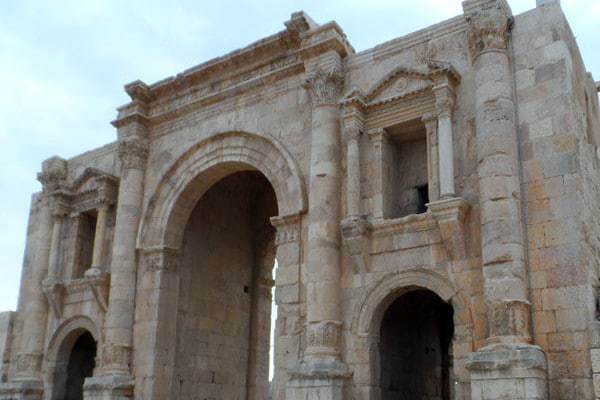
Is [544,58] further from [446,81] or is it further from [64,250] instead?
[64,250]

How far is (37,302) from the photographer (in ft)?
51.0

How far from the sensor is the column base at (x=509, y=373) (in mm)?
8492

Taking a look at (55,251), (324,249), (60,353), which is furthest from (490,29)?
(60,353)

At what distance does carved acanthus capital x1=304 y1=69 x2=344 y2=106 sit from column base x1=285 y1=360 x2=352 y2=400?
14.1 feet

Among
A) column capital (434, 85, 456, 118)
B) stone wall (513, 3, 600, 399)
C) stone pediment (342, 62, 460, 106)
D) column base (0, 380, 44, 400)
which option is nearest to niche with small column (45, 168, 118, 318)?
column base (0, 380, 44, 400)

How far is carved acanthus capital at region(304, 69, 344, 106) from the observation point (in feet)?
39.3

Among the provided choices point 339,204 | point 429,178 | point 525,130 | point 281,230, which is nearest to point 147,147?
point 281,230

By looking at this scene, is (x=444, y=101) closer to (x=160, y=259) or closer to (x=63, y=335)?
(x=160, y=259)

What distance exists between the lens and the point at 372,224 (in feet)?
35.8

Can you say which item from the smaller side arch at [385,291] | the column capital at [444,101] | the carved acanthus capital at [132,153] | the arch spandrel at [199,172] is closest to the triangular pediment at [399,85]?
the column capital at [444,101]

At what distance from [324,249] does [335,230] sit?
0.37 m

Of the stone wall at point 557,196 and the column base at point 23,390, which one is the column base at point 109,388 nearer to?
the column base at point 23,390

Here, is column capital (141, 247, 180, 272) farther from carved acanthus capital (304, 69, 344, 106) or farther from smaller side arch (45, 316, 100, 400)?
carved acanthus capital (304, 69, 344, 106)

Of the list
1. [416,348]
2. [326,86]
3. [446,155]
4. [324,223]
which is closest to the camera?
[446,155]
